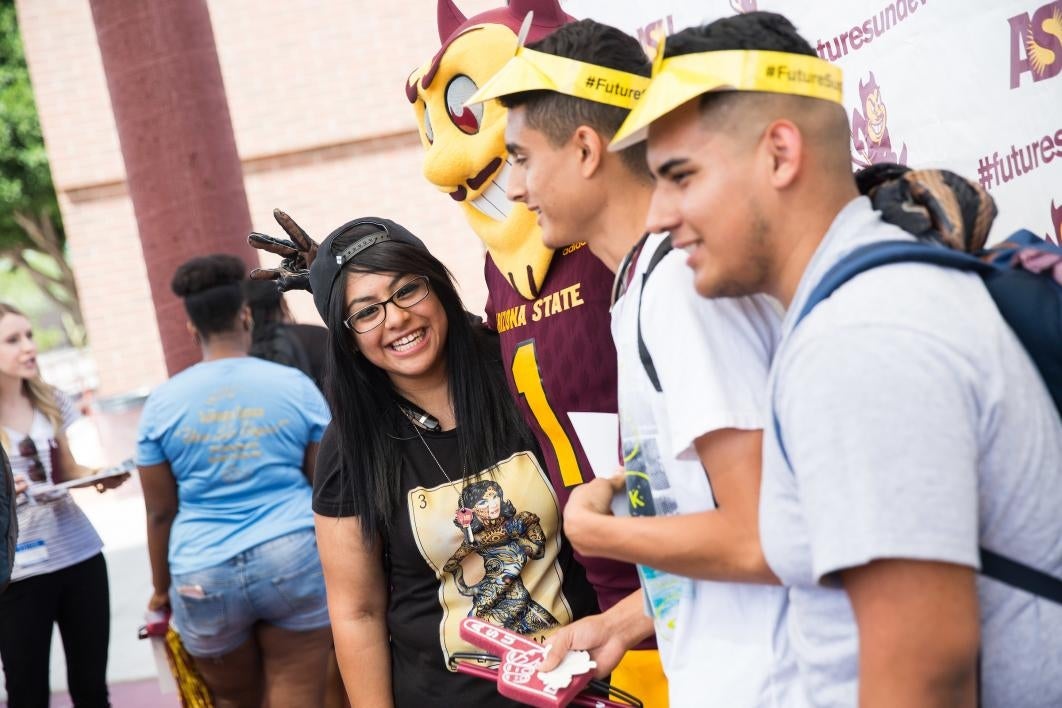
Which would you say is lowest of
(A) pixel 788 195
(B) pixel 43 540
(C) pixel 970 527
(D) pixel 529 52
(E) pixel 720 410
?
(B) pixel 43 540

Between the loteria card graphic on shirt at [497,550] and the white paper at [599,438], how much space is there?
21cm

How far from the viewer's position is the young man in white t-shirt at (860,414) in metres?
1.21

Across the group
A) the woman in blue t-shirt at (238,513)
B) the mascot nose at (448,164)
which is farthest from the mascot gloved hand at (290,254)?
the woman in blue t-shirt at (238,513)

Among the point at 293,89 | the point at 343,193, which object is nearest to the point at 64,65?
the point at 293,89

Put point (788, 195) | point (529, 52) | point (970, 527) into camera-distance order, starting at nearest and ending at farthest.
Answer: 1. point (970, 527)
2. point (788, 195)
3. point (529, 52)

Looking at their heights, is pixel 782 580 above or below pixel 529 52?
below

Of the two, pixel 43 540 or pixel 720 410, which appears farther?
pixel 43 540

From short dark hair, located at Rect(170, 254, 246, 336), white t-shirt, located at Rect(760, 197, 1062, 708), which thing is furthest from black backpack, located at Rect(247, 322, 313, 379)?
white t-shirt, located at Rect(760, 197, 1062, 708)

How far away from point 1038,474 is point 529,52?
1.16m

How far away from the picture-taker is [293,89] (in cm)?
1187

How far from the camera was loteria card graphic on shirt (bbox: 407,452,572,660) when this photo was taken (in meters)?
2.56

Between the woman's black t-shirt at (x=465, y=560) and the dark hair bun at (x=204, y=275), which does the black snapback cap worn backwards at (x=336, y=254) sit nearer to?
the woman's black t-shirt at (x=465, y=560)

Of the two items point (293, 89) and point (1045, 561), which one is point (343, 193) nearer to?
point (293, 89)

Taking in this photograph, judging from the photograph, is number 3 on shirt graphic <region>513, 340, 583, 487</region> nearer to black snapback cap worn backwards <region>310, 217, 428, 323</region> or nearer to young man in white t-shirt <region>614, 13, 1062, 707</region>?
black snapback cap worn backwards <region>310, 217, 428, 323</region>
